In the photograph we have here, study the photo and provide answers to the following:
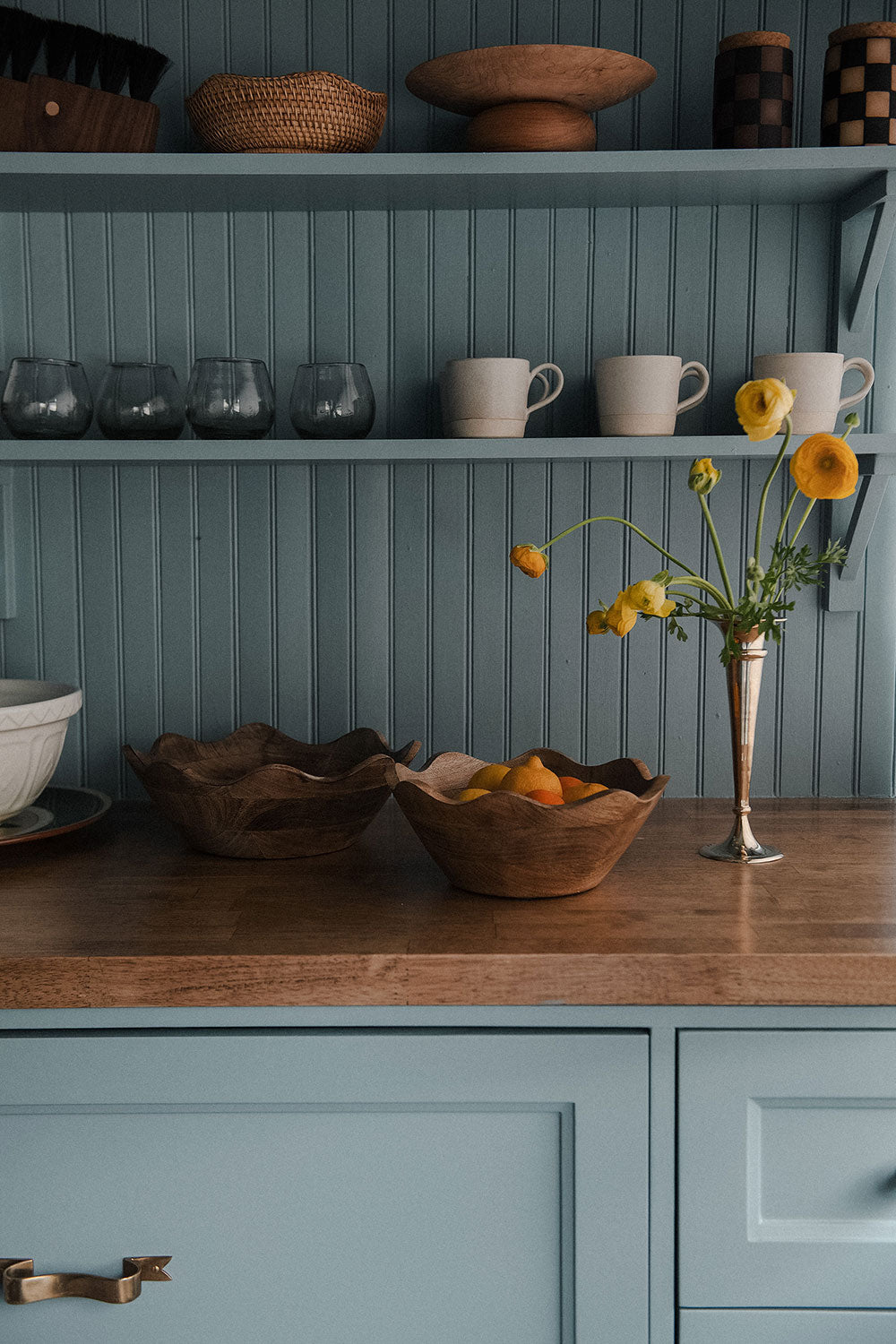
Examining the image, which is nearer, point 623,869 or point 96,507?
point 623,869

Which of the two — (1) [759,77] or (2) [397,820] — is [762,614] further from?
(1) [759,77]

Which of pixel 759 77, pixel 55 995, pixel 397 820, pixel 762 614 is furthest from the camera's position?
pixel 397 820

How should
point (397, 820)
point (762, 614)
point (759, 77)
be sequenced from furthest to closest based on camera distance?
point (397, 820) < point (759, 77) < point (762, 614)

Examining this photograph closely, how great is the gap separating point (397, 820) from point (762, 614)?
23.4 inches

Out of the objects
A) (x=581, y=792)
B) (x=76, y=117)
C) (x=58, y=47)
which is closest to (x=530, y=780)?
(x=581, y=792)

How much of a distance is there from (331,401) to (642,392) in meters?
0.41

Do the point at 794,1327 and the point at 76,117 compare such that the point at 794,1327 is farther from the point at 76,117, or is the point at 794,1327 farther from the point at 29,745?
the point at 76,117

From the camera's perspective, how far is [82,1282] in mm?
1059

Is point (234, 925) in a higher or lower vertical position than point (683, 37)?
lower

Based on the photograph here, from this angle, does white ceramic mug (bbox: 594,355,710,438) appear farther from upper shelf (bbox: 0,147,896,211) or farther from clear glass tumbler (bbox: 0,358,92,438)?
clear glass tumbler (bbox: 0,358,92,438)

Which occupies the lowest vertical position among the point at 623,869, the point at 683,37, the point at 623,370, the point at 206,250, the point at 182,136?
the point at 623,869

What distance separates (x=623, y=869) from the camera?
1.33 metres

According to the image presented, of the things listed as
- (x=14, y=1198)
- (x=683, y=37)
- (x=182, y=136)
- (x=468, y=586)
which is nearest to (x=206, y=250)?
(x=182, y=136)

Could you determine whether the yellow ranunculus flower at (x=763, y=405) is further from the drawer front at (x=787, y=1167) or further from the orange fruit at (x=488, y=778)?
the drawer front at (x=787, y=1167)
